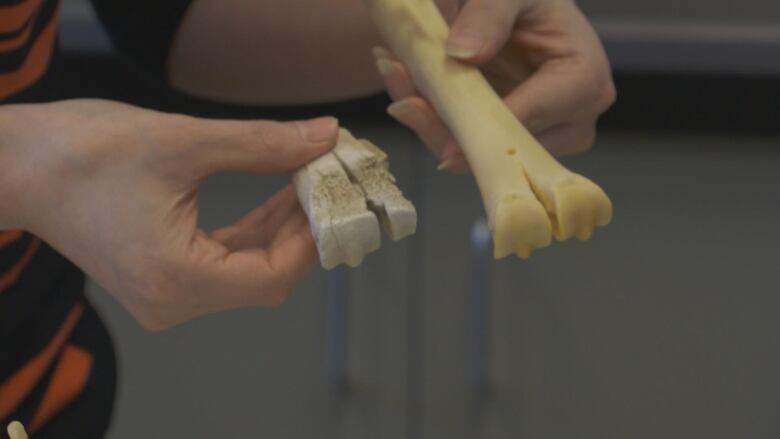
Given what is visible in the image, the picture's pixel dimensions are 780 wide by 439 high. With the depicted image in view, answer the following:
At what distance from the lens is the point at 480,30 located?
18.6 inches

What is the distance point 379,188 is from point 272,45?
188 millimetres

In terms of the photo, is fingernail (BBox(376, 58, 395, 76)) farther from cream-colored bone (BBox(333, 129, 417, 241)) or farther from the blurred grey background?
the blurred grey background

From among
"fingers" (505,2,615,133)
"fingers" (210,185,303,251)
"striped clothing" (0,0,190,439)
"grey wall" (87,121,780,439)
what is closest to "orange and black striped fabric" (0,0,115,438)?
"striped clothing" (0,0,190,439)

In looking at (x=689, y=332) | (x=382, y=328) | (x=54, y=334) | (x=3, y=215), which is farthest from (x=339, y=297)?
(x=3, y=215)

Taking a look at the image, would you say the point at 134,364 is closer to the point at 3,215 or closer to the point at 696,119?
the point at 696,119

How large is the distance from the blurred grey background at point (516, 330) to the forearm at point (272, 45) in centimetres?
37

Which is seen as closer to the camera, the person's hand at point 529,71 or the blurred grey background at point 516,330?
the person's hand at point 529,71

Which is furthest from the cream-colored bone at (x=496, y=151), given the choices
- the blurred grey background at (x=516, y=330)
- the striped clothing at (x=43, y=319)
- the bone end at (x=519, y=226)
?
the blurred grey background at (x=516, y=330)

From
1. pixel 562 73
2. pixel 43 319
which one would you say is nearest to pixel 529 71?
pixel 562 73

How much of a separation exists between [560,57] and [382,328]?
0.53 m

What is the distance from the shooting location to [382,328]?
3.32 feet

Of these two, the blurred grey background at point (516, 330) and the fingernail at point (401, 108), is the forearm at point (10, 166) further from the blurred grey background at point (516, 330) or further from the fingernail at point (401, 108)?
the blurred grey background at point (516, 330)

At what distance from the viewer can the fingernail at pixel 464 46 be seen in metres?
0.46

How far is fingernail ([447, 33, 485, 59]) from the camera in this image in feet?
1.52
